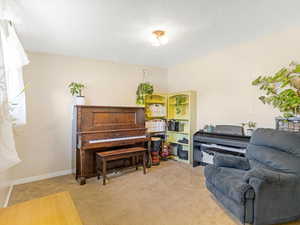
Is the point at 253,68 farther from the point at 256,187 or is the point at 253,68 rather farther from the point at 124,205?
the point at 124,205

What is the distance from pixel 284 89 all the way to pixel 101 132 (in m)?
3.02

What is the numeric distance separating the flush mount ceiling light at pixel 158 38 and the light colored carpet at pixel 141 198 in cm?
235

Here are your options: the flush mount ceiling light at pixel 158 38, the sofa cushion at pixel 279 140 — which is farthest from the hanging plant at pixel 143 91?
the sofa cushion at pixel 279 140

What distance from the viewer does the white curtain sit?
1223 millimetres

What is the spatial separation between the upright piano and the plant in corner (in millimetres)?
2277

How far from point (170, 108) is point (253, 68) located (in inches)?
82.3

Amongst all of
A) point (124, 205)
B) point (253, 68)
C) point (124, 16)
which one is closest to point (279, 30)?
point (253, 68)

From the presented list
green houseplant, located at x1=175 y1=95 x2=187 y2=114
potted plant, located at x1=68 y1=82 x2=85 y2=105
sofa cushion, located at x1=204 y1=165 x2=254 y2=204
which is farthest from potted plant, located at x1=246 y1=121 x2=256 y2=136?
potted plant, located at x1=68 y1=82 x2=85 y2=105

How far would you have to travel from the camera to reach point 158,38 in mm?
2766

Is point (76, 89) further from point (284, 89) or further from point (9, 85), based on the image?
point (284, 89)

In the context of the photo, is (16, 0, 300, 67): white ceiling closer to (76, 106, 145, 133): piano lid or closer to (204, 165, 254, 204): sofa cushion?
(76, 106, 145, 133): piano lid

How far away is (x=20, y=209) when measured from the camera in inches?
49.4

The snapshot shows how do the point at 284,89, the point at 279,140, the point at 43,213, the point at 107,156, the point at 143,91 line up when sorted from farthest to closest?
1. the point at 143,91
2. the point at 107,156
3. the point at 284,89
4. the point at 279,140
5. the point at 43,213

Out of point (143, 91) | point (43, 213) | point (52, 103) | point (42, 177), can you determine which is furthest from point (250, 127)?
point (42, 177)
